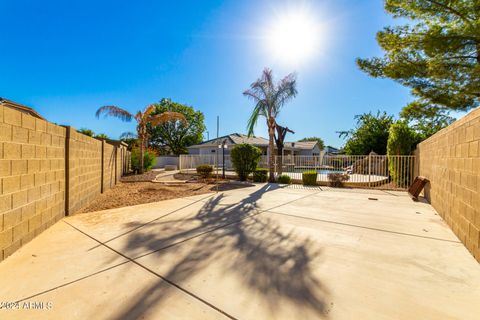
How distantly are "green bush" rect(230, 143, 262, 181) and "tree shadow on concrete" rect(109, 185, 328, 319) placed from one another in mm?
8655

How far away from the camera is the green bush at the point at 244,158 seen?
1344cm

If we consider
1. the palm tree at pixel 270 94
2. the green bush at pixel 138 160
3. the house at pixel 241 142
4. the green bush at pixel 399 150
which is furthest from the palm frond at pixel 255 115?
the house at pixel 241 142

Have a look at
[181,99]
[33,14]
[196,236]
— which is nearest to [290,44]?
[196,236]

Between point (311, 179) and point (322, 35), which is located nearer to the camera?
point (322, 35)

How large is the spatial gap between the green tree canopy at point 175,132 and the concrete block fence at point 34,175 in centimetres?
3490

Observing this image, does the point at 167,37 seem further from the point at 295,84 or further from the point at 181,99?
the point at 181,99

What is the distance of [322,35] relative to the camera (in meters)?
9.56

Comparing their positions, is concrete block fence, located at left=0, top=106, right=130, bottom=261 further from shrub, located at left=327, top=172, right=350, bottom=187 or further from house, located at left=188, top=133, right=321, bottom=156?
house, located at left=188, top=133, right=321, bottom=156

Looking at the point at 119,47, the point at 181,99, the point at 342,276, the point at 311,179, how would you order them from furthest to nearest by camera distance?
the point at 181,99, the point at 119,47, the point at 311,179, the point at 342,276

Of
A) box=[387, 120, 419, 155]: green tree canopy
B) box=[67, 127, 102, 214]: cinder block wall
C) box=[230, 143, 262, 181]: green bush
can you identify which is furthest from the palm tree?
box=[67, 127, 102, 214]: cinder block wall

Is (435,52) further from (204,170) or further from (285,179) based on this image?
(204,170)

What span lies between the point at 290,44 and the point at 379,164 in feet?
37.1

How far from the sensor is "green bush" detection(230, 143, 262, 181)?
13438mm

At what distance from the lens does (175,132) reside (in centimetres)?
3984
